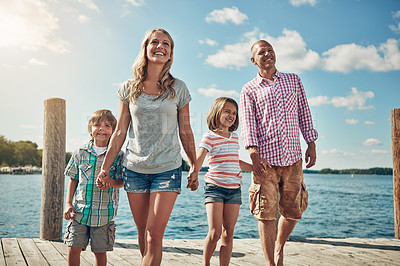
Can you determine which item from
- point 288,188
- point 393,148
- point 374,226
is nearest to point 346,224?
point 374,226

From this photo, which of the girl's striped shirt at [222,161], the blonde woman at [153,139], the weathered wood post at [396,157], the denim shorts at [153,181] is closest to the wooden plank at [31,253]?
the blonde woman at [153,139]

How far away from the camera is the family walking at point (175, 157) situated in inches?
97.3

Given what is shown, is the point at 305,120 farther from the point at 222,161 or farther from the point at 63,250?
the point at 63,250

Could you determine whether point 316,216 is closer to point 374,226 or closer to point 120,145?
point 374,226

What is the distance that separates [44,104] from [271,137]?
379cm

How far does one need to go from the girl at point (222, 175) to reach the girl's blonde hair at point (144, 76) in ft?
2.34

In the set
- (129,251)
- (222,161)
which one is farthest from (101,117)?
(129,251)

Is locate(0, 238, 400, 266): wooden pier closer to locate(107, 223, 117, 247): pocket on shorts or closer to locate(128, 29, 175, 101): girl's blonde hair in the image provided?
locate(107, 223, 117, 247): pocket on shorts

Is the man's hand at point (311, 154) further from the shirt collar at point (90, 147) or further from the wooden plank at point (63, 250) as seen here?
the wooden plank at point (63, 250)

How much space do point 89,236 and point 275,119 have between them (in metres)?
1.94

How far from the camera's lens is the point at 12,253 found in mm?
4156

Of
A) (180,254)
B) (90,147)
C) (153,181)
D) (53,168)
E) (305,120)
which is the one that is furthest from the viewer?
(53,168)

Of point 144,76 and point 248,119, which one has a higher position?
point 144,76

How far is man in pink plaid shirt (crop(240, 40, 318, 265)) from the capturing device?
10.1 ft
